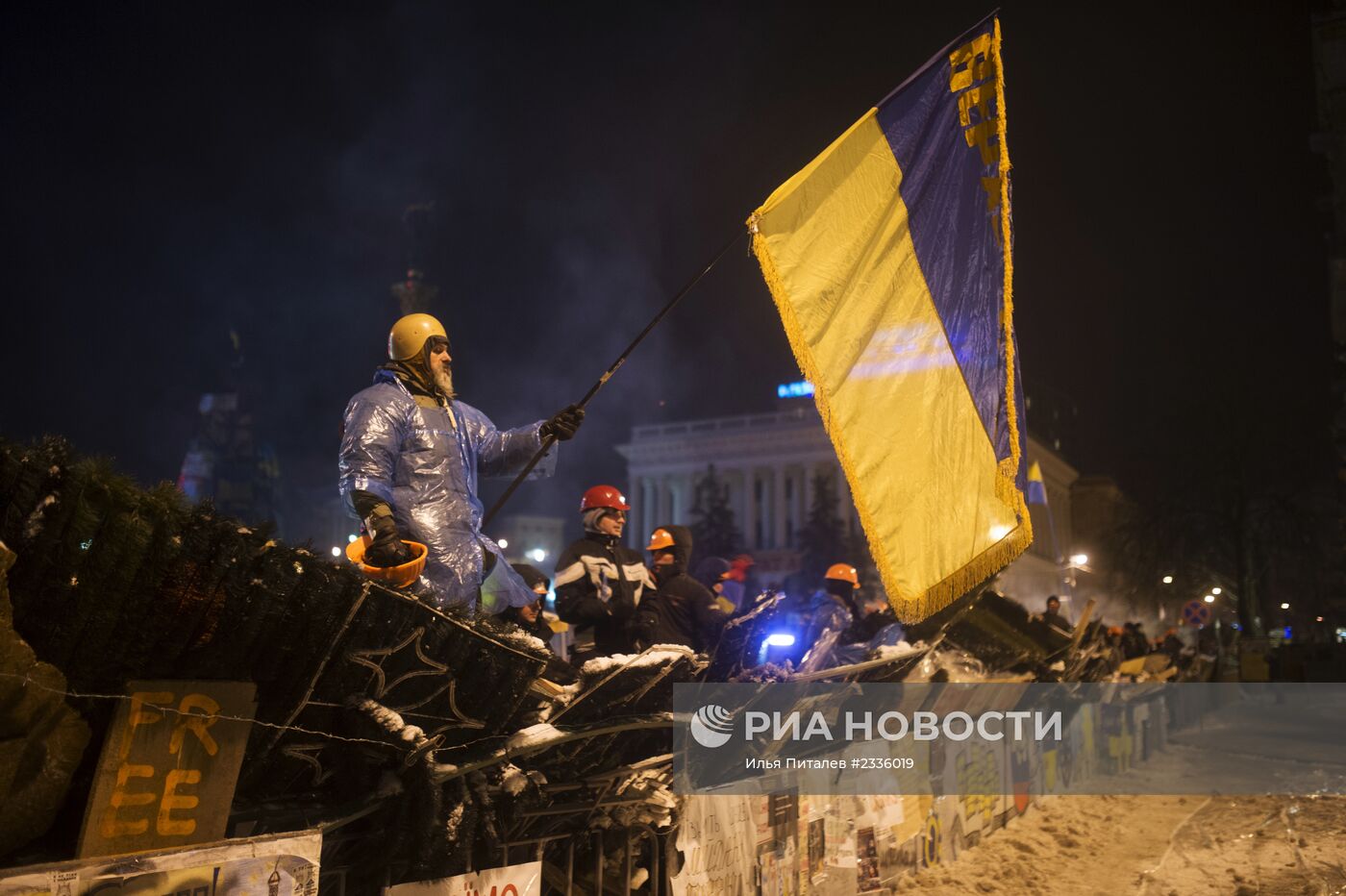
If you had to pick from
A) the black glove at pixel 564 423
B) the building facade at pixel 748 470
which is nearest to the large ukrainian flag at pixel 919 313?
the black glove at pixel 564 423

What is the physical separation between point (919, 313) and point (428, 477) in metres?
3.00

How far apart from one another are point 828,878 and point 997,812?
116 inches

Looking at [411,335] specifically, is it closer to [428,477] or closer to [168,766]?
[428,477]

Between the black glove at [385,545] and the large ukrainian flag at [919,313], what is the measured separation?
7.76 feet

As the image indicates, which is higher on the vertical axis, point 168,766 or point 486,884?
point 168,766

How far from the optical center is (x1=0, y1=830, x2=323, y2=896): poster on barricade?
232 centimetres

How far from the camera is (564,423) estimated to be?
15.3 feet

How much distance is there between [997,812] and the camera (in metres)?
7.53

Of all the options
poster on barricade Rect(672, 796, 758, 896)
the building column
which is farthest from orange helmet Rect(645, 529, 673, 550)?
the building column

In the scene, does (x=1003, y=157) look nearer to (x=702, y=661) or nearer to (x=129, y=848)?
(x=702, y=661)

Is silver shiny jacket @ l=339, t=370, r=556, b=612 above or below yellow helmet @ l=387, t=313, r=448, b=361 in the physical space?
below

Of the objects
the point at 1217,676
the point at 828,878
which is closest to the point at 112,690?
the point at 828,878

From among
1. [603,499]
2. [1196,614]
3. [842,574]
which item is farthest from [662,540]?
[1196,614]

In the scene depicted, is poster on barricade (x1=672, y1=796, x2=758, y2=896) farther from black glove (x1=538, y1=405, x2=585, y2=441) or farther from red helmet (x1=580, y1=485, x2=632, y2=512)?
red helmet (x1=580, y1=485, x2=632, y2=512)
